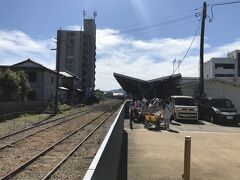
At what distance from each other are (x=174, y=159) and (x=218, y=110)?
18.7 meters

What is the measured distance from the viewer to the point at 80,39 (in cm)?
14638

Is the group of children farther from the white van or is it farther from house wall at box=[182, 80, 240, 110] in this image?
house wall at box=[182, 80, 240, 110]

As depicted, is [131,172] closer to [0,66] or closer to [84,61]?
[0,66]

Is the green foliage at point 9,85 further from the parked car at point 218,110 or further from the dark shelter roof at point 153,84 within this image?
the parked car at point 218,110

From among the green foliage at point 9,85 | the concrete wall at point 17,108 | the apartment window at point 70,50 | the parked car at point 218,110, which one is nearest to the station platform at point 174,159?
the parked car at point 218,110

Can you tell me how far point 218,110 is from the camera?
3134cm

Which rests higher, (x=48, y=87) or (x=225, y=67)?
(x=225, y=67)

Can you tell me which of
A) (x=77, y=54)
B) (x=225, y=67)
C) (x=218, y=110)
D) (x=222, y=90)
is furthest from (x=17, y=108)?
(x=77, y=54)

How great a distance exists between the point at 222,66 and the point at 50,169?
123334 mm

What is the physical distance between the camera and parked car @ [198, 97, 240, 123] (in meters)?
30.5

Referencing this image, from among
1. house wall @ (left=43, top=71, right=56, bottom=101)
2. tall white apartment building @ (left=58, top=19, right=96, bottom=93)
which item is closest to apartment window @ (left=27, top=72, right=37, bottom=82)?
house wall @ (left=43, top=71, right=56, bottom=101)

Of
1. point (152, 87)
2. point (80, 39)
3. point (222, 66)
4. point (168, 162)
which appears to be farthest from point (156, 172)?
point (80, 39)

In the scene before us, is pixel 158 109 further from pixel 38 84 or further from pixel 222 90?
pixel 38 84

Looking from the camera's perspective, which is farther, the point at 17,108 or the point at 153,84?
the point at 153,84
